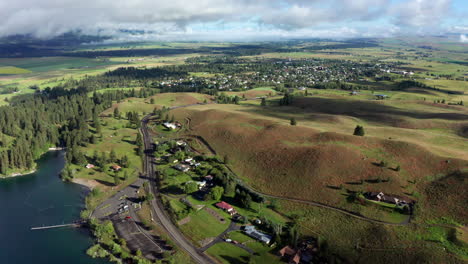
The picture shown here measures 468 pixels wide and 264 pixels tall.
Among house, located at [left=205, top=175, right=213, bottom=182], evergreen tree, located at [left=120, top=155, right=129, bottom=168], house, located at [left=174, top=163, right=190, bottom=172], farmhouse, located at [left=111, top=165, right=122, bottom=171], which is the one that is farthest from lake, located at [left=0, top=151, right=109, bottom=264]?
house, located at [left=205, top=175, right=213, bottom=182]

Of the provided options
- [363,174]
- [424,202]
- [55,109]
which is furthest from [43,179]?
[424,202]

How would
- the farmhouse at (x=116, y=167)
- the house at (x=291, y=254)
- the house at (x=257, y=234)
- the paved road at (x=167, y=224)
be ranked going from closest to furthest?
the house at (x=291, y=254) → the paved road at (x=167, y=224) → the house at (x=257, y=234) → the farmhouse at (x=116, y=167)

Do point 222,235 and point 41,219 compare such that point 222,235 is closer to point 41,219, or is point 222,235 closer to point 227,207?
point 227,207

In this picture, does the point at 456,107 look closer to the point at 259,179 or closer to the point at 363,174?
the point at 363,174

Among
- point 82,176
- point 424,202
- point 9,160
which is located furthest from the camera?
point 9,160

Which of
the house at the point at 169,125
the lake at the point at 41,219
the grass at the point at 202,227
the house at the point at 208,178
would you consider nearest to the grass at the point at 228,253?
the grass at the point at 202,227

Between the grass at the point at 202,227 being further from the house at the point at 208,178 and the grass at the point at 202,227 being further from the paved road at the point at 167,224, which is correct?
the house at the point at 208,178

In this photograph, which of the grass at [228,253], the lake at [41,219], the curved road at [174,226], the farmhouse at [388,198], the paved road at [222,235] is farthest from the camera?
the farmhouse at [388,198]

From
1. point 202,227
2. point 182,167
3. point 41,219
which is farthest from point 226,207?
point 41,219
